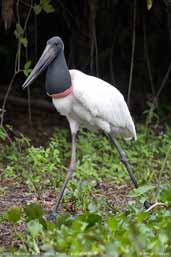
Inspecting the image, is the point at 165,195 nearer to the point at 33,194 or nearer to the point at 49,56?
the point at 49,56

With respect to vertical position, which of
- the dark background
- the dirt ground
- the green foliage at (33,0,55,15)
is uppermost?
the green foliage at (33,0,55,15)

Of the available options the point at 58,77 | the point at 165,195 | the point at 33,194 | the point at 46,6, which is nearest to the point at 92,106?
the point at 58,77

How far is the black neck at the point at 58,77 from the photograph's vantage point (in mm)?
7283

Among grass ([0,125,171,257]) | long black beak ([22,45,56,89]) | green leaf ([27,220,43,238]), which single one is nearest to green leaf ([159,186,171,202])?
grass ([0,125,171,257])

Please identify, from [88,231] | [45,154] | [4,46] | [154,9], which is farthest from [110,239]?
[4,46]

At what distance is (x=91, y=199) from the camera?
752 cm

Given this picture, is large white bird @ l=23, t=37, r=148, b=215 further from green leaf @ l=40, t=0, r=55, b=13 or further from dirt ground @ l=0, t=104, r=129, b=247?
green leaf @ l=40, t=0, r=55, b=13

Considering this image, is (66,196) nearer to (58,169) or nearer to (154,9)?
(58,169)

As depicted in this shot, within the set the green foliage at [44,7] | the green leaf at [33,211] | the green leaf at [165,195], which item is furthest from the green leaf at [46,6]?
the green leaf at [33,211]

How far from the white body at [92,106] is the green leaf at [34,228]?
6.77 ft

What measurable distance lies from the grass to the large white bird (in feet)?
1.78

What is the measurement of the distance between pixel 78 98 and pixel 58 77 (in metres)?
0.31

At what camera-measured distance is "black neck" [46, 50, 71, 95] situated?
23.9ft

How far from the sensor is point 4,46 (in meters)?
11.3
